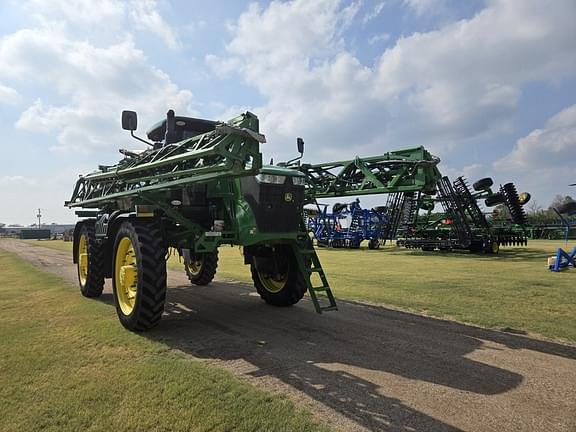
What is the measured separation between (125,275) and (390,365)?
379 centimetres

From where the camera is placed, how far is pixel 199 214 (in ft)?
21.1

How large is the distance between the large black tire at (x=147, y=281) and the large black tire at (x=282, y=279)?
83.2 inches

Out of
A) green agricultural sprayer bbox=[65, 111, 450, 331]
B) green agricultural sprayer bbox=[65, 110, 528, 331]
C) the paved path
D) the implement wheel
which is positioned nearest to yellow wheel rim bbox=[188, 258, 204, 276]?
green agricultural sprayer bbox=[65, 110, 528, 331]

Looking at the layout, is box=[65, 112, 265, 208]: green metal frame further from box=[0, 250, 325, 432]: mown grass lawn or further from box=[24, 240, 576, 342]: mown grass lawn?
box=[24, 240, 576, 342]: mown grass lawn

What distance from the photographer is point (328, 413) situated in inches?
119

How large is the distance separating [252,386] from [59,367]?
1895 millimetres

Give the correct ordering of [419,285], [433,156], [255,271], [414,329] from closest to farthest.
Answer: [414,329] → [255,271] → [419,285] → [433,156]

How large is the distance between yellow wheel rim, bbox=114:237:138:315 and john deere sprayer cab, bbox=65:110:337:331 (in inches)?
0.5

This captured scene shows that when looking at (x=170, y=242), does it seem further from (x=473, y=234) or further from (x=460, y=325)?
(x=473, y=234)

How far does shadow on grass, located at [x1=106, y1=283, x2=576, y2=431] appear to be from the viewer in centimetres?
330

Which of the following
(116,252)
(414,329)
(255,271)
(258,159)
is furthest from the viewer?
(255,271)

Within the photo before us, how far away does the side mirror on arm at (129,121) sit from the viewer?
6.44 m

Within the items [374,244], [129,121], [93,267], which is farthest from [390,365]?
[374,244]

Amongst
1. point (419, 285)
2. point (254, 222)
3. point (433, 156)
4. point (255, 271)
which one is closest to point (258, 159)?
point (254, 222)
